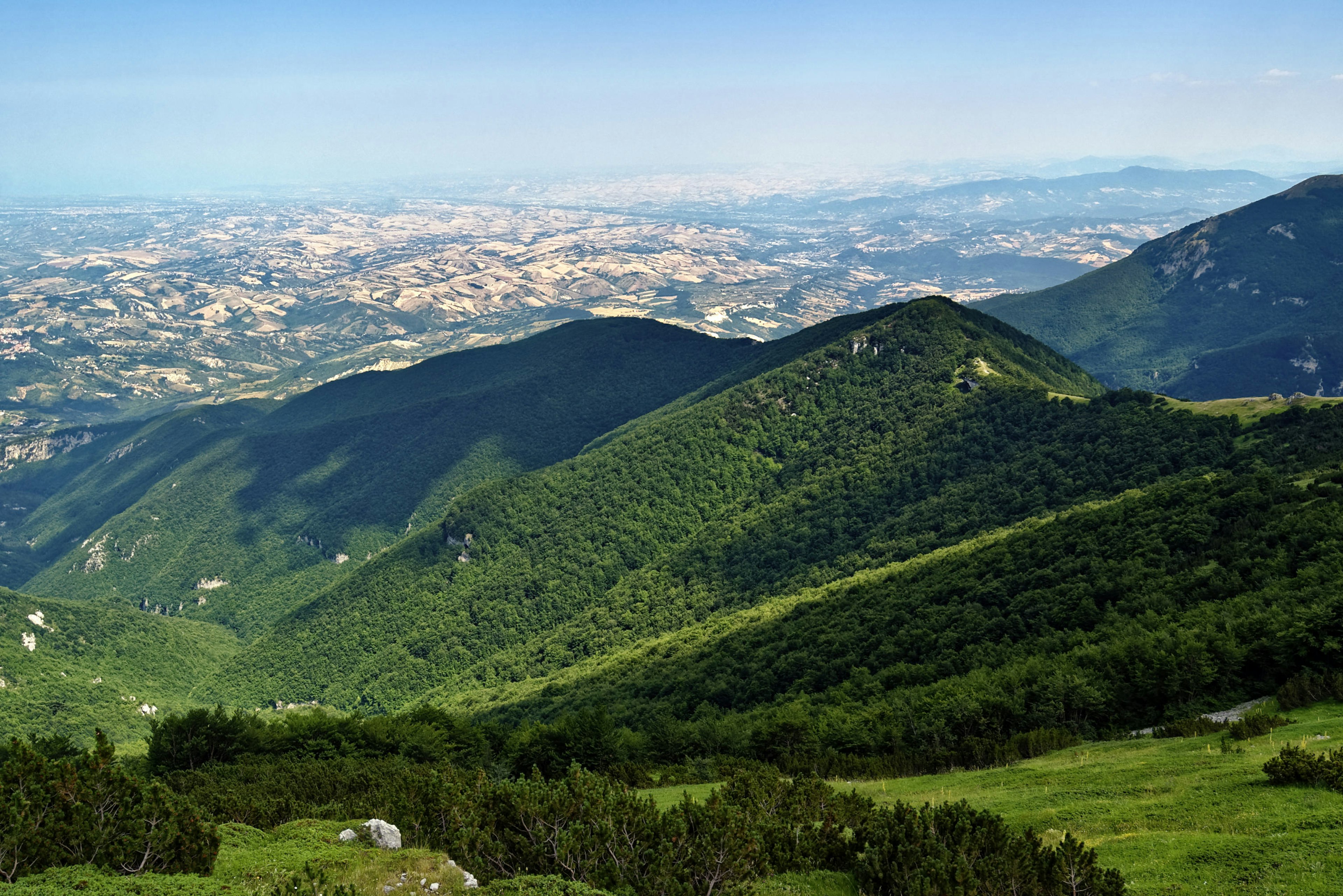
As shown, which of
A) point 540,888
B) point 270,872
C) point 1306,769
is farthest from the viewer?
point 270,872

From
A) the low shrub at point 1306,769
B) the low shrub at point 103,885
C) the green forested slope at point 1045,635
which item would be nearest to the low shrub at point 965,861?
the low shrub at point 1306,769

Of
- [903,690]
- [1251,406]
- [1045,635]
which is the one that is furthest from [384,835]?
[1251,406]

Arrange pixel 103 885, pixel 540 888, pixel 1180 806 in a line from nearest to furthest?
pixel 540 888 < pixel 103 885 < pixel 1180 806

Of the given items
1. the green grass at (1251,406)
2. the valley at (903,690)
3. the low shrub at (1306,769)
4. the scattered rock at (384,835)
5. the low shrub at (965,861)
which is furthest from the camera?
the green grass at (1251,406)

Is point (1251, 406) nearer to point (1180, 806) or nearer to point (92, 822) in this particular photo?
point (1180, 806)

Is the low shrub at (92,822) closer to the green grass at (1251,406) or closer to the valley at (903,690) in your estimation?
the valley at (903,690)
